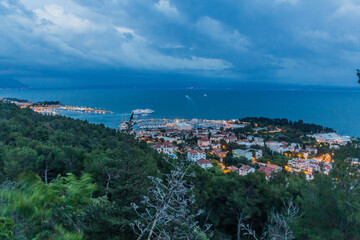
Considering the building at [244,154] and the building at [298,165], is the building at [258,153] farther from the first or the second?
the building at [298,165]

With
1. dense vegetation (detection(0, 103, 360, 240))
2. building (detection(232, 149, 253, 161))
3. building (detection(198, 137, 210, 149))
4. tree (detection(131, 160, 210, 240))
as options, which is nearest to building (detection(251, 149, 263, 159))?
building (detection(232, 149, 253, 161))

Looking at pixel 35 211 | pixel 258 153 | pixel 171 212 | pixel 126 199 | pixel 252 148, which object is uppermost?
pixel 35 211

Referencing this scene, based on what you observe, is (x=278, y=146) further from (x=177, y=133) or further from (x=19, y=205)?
(x=19, y=205)

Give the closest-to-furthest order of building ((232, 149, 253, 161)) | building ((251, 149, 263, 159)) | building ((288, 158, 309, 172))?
1. building ((288, 158, 309, 172))
2. building ((232, 149, 253, 161))
3. building ((251, 149, 263, 159))

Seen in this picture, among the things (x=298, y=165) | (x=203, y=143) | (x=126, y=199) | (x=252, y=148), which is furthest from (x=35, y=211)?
(x=203, y=143)

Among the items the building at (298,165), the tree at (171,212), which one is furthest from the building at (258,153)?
the tree at (171,212)

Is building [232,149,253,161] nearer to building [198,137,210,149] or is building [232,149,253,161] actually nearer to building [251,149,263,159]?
building [251,149,263,159]

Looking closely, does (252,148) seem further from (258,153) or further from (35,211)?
(35,211)

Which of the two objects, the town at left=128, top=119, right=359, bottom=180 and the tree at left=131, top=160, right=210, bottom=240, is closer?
the tree at left=131, top=160, right=210, bottom=240
